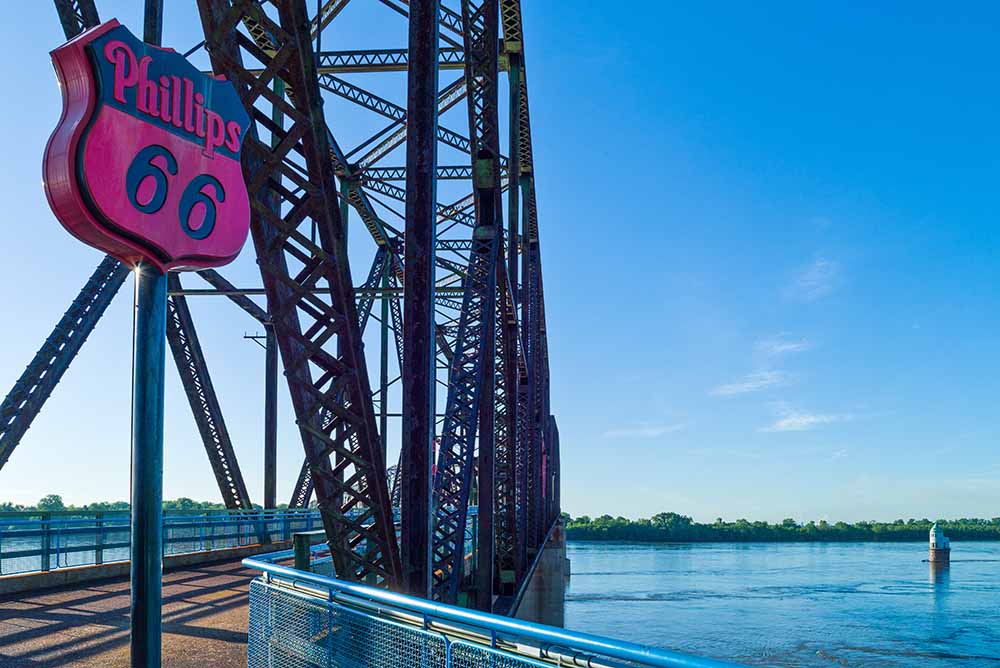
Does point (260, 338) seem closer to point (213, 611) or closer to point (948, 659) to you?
point (213, 611)

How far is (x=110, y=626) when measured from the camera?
10.5m

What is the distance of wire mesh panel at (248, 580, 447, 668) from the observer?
17.0 feet

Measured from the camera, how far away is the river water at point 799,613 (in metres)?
35.5

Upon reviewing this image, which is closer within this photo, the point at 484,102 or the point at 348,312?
the point at 348,312

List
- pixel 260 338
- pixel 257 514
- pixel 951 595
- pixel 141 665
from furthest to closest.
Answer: pixel 951 595, pixel 260 338, pixel 257 514, pixel 141 665

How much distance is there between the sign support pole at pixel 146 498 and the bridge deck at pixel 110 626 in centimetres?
373

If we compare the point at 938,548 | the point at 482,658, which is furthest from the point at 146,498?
the point at 938,548

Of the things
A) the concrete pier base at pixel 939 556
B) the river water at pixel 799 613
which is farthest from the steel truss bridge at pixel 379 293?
the concrete pier base at pixel 939 556

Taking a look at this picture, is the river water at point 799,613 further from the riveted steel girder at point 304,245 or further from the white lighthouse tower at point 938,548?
the riveted steel girder at point 304,245

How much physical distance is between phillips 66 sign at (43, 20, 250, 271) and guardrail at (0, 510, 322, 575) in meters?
10.9

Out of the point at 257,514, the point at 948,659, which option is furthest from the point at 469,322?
the point at 948,659

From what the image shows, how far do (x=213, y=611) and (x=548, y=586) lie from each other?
15851 millimetres

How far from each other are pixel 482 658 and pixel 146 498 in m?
2.00

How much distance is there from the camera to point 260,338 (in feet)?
90.7
